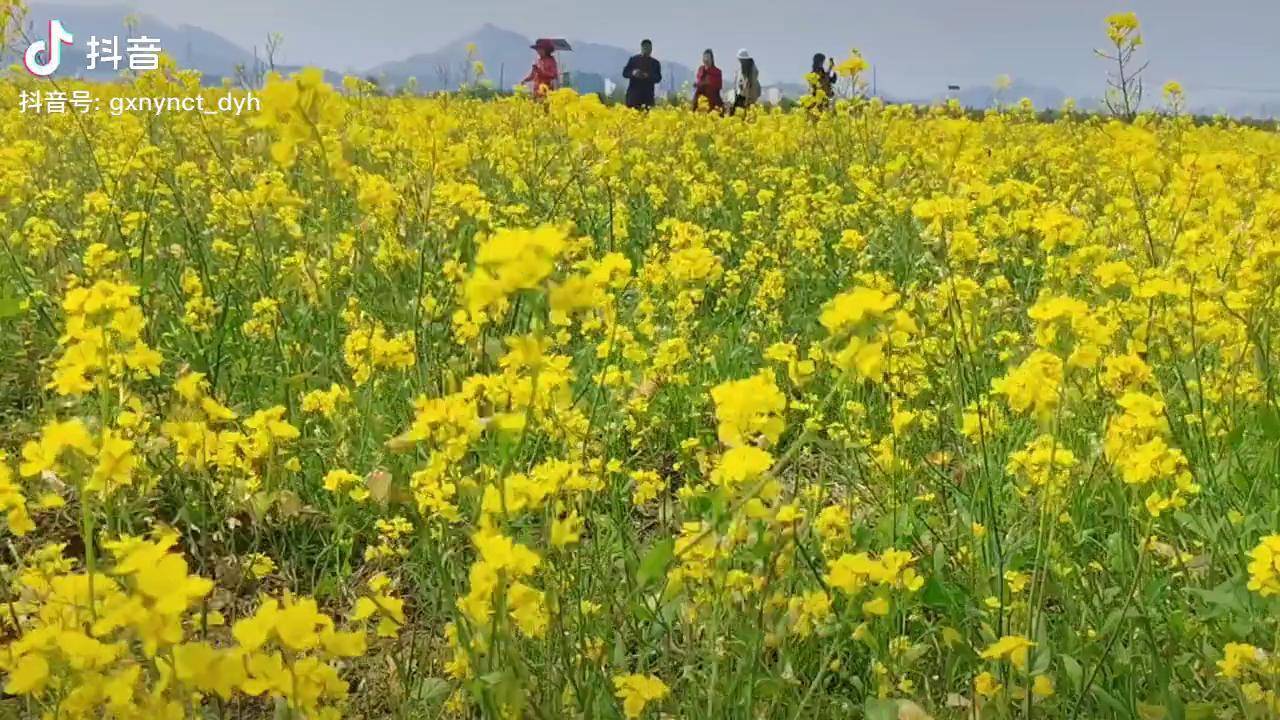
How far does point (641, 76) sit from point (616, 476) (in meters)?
10.2

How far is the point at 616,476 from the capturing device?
242 centimetres

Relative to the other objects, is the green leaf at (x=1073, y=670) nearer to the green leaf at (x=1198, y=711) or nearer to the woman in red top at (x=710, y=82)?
the green leaf at (x=1198, y=711)

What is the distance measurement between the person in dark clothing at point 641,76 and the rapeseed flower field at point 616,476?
841 centimetres

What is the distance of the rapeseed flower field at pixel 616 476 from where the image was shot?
127cm

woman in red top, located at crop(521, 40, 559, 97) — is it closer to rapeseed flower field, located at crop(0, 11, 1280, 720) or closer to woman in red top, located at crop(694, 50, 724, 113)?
woman in red top, located at crop(694, 50, 724, 113)

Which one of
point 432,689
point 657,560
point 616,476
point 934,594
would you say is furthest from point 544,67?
point 657,560

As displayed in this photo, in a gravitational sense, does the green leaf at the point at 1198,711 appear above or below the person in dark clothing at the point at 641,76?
below

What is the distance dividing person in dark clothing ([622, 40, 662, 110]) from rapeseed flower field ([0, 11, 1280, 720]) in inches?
331

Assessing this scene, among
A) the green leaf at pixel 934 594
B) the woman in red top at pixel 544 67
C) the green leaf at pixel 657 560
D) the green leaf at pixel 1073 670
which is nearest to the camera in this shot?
the green leaf at pixel 657 560

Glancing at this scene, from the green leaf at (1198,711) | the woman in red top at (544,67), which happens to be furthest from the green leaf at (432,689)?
the woman in red top at (544,67)

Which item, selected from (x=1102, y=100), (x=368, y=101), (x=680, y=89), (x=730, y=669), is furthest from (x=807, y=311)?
(x=680, y=89)

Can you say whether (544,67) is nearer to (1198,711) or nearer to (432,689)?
(432,689)

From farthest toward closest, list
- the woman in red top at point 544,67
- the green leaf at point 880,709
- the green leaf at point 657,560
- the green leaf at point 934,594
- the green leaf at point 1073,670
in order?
the woman in red top at point 544,67 < the green leaf at point 934,594 < the green leaf at point 1073,670 < the green leaf at point 880,709 < the green leaf at point 657,560

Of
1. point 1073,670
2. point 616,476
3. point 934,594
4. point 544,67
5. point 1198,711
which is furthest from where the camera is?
point 544,67
